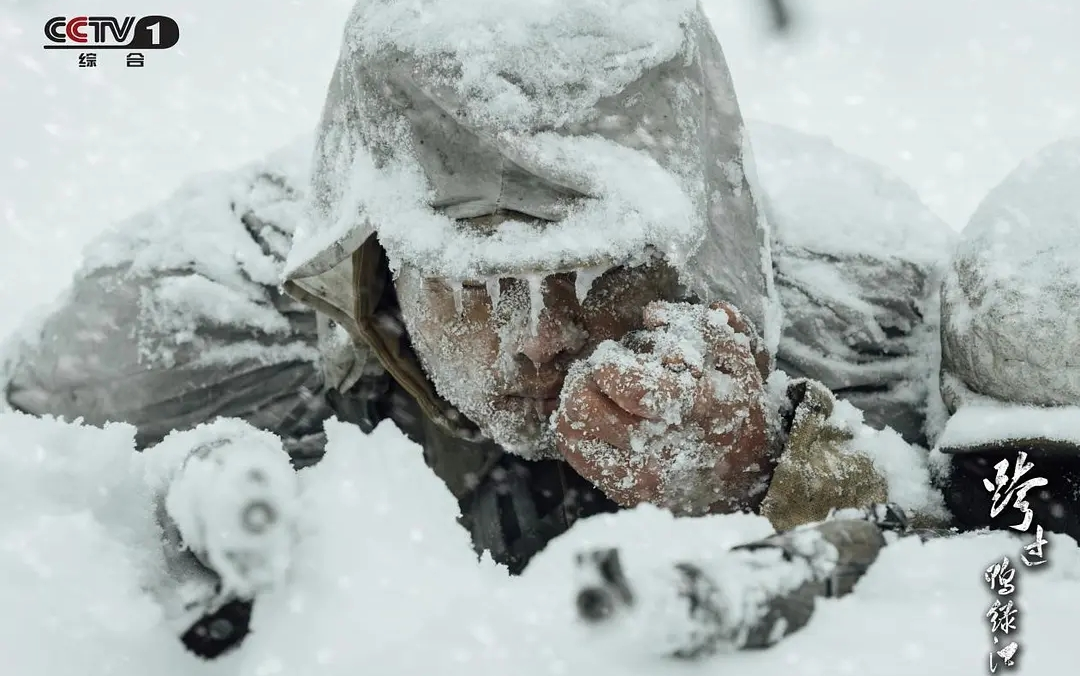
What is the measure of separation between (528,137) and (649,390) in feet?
0.78

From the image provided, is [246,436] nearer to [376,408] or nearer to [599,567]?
[599,567]

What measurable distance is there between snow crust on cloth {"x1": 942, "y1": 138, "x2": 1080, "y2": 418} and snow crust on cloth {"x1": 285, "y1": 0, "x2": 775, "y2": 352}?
229mm

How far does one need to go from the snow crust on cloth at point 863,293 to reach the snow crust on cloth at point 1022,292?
0.13m

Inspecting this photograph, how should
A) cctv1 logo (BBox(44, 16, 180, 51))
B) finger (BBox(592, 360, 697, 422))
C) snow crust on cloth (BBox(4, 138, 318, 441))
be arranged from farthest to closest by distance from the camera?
cctv1 logo (BBox(44, 16, 180, 51)) < snow crust on cloth (BBox(4, 138, 318, 441)) < finger (BBox(592, 360, 697, 422))

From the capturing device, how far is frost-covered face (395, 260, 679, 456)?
1013 mm

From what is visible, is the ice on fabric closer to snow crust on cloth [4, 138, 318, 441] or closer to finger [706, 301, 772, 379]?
finger [706, 301, 772, 379]

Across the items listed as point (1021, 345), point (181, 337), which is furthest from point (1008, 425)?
point (181, 337)

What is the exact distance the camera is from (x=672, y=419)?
911 mm

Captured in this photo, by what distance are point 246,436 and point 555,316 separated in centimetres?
41

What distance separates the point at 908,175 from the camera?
304cm

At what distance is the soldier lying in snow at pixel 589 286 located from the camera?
933 millimetres

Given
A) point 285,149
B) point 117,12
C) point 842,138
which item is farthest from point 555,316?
point 842,138

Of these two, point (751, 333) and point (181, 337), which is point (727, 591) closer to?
point (751, 333)

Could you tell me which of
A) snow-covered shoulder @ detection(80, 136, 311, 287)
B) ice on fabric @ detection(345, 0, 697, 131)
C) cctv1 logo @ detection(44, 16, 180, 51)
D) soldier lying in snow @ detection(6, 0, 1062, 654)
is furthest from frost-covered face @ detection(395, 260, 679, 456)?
cctv1 logo @ detection(44, 16, 180, 51)
